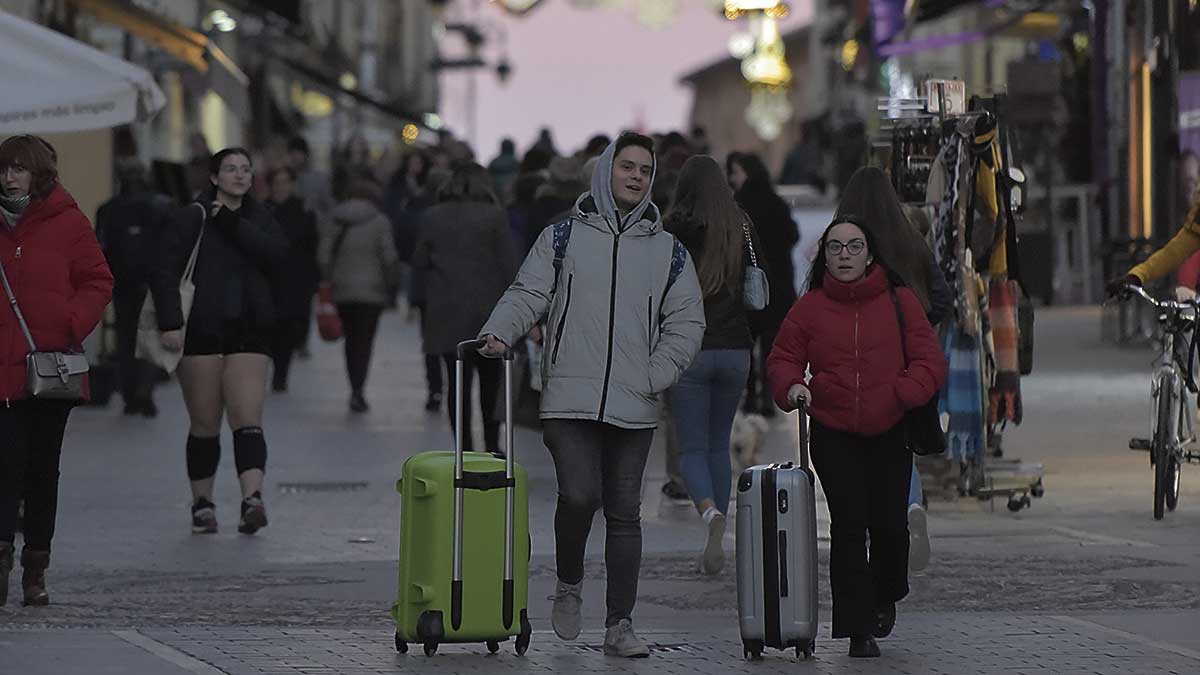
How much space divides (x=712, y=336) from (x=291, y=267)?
1236 cm

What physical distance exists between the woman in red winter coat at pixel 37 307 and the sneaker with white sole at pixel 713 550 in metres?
2.68

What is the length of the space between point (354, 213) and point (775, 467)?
41.8ft

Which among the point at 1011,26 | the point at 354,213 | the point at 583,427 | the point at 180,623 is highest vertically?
the point at 1011,26

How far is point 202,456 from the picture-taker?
13.6 meters

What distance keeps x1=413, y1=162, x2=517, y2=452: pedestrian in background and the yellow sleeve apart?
4660 millimetres

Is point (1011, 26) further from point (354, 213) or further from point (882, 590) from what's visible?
point (882, 590)

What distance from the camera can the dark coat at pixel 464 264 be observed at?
16766 millimetres

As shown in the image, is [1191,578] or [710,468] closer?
[1191,578]

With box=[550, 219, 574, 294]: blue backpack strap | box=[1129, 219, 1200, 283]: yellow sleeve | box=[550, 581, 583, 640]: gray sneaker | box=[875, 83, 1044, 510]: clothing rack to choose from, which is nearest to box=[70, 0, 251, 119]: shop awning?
box=[875, 83, 1044, 510]: clothing rack

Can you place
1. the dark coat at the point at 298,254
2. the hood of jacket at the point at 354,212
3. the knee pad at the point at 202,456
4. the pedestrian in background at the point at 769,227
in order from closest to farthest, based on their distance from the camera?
1. the knee pad at the point at 202,456
2. the pedestrian in background at the point at 769,227
3. the hood of jacket at the point at 354,212
4. the dark coat at the point at 298,254

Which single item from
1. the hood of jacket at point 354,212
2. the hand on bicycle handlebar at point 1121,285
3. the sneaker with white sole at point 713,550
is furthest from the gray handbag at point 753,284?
the hood of jacket at point 354,212

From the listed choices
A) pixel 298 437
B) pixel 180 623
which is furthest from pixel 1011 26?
pixel 180 623

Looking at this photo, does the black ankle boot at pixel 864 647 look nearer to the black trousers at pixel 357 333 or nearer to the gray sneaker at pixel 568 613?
the gray sneaker at pixel 568 613

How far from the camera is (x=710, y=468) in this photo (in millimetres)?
12164
